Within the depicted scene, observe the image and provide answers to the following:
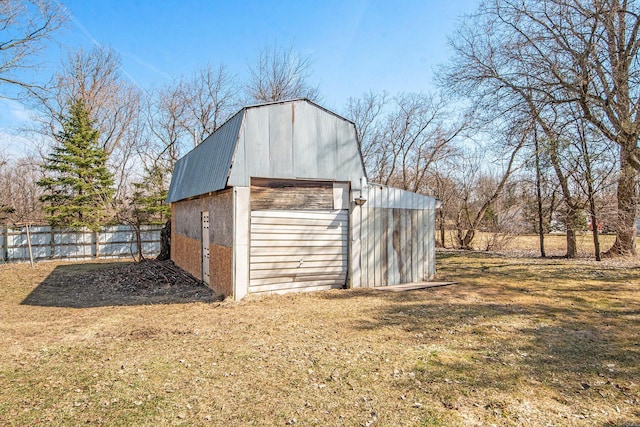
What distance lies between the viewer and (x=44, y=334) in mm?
5055

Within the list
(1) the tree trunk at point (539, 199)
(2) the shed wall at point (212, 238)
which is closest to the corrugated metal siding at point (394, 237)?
(2) the shed wall at point (212, 238)

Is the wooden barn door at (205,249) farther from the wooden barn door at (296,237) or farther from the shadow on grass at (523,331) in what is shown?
the shadow on grass at (523,331)

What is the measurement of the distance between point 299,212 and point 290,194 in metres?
0.44

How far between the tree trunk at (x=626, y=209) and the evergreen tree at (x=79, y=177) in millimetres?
20569

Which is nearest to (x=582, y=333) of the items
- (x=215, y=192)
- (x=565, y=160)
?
(x=215, y=192)

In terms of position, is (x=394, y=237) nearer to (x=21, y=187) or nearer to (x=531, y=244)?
(x=531, y=244)

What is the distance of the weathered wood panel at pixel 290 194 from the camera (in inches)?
283

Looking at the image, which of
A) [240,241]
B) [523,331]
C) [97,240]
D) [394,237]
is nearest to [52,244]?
[97,240]

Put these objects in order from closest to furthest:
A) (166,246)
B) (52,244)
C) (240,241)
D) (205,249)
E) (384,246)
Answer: (240,241) < (384,246) < (205,249) < (166,246) < (52,244)

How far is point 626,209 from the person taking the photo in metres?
12.1

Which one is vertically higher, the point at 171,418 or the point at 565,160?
the point at 565,160

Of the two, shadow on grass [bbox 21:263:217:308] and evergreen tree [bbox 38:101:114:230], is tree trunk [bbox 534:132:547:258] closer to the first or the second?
shadow on grass [bbox 21:263:217:308]

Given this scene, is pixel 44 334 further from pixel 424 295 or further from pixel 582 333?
pixel 582 333

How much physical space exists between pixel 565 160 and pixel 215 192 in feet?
41.2
